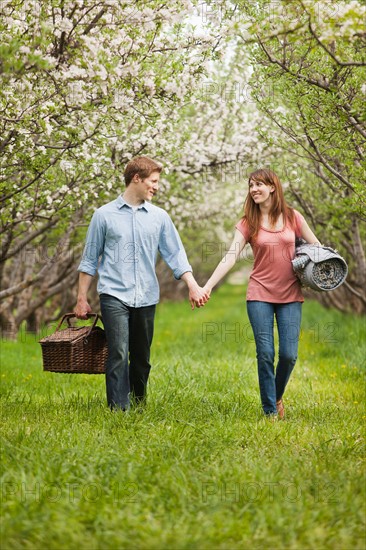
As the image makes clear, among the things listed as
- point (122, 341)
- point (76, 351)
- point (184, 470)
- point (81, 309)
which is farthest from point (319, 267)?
point (184, 470)

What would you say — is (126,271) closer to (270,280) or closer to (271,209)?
(270,280)

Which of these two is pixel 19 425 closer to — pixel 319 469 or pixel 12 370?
pixel 319 469

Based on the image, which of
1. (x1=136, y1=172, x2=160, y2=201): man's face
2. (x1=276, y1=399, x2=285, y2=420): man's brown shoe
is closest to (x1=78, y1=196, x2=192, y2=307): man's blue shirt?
(x1=136, y1=172, x2=160, y2=201): man's face

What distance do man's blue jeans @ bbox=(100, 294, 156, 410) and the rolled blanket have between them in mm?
1249

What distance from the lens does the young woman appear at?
657 centimetres

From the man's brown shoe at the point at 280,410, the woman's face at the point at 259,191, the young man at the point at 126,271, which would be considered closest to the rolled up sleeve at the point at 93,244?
the young man at the point at 126,271

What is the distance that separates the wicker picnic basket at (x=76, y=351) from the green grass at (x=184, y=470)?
376 mm

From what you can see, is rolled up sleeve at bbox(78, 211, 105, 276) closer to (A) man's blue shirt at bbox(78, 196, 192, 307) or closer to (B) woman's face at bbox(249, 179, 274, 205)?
(A) man's blue shirt at bbox(78, 196, 192, 307)

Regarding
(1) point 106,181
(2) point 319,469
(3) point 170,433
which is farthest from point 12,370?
(2) point 319,469

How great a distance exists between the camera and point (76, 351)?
252 inches

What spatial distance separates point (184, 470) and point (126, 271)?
6.82 ft

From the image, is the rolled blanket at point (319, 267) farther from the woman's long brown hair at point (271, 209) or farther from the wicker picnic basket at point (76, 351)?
the wicker picnic basket at point (76, 351)

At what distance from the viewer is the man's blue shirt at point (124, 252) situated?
21.0ft

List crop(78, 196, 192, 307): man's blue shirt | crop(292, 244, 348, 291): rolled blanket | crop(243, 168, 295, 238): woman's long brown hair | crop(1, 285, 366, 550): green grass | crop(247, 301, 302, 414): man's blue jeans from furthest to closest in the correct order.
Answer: crop(243, 168, 295, 238): woman's long brown hair < crop(247, 301, 302, 414): man's blue jeans < crop(78, 196, 192, 307): man's blue shirt < crop(292, 244, 348, 291): rolled blanket < crop(1, 285, 366, 550): green grass
